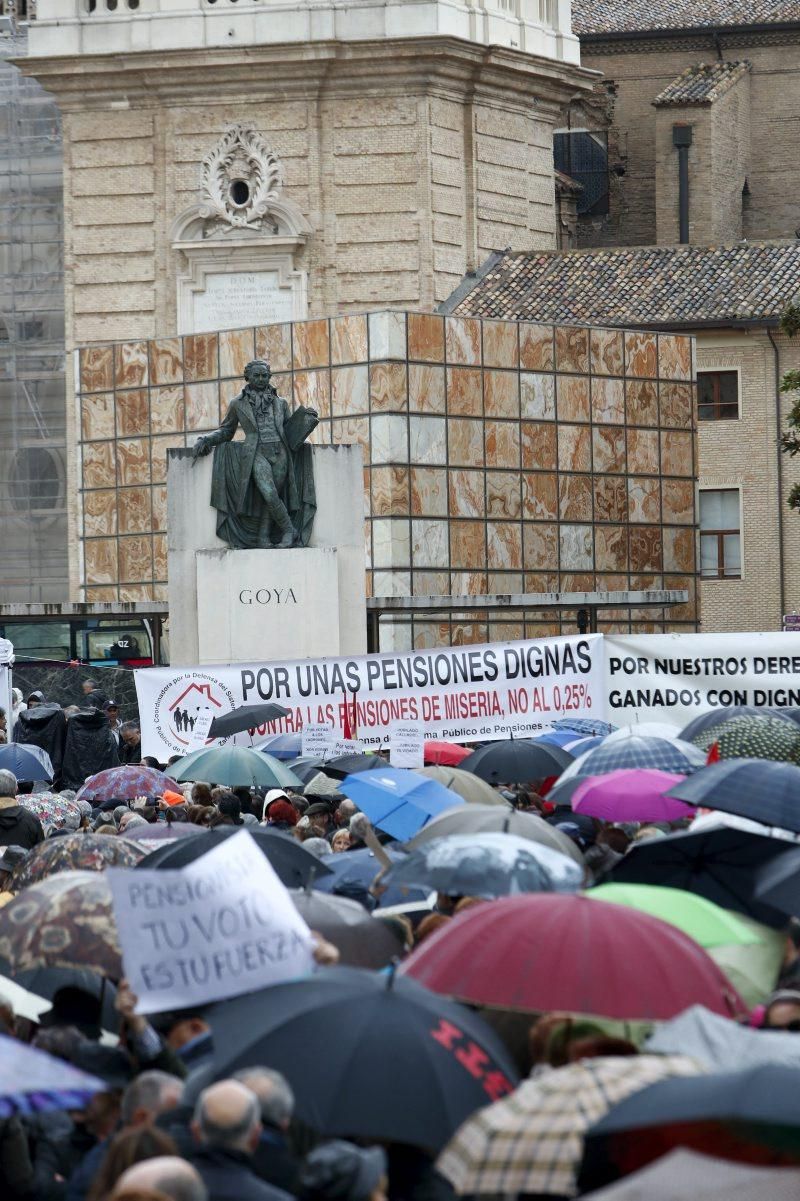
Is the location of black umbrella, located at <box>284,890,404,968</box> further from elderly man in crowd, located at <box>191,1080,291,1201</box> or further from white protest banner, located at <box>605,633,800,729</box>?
white protest banner, located at <box>605,633,800,729</box>

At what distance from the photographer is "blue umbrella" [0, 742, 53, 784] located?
21.0 m

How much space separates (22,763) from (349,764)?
362 cm

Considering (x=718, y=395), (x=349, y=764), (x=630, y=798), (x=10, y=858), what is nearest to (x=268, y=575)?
(x=349, y=764)

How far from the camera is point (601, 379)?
48.1 m

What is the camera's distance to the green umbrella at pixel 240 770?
17609 mm

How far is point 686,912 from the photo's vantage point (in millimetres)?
9773

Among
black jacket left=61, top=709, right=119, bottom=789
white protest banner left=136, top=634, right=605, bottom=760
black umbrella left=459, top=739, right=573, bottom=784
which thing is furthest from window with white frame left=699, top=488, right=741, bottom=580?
black umbrella left=459, top=739, right=573, bottom=784

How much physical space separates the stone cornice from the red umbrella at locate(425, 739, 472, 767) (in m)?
32.8

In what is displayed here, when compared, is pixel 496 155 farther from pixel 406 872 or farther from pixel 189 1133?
pixel 189 1133

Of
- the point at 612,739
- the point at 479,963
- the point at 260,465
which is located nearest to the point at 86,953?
the point at 479,963

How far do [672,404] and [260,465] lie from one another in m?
24.0

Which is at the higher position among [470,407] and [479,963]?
[470,407]

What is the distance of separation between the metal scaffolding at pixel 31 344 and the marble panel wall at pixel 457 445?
399 cm

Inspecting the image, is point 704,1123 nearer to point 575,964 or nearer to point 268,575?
point 575,964
